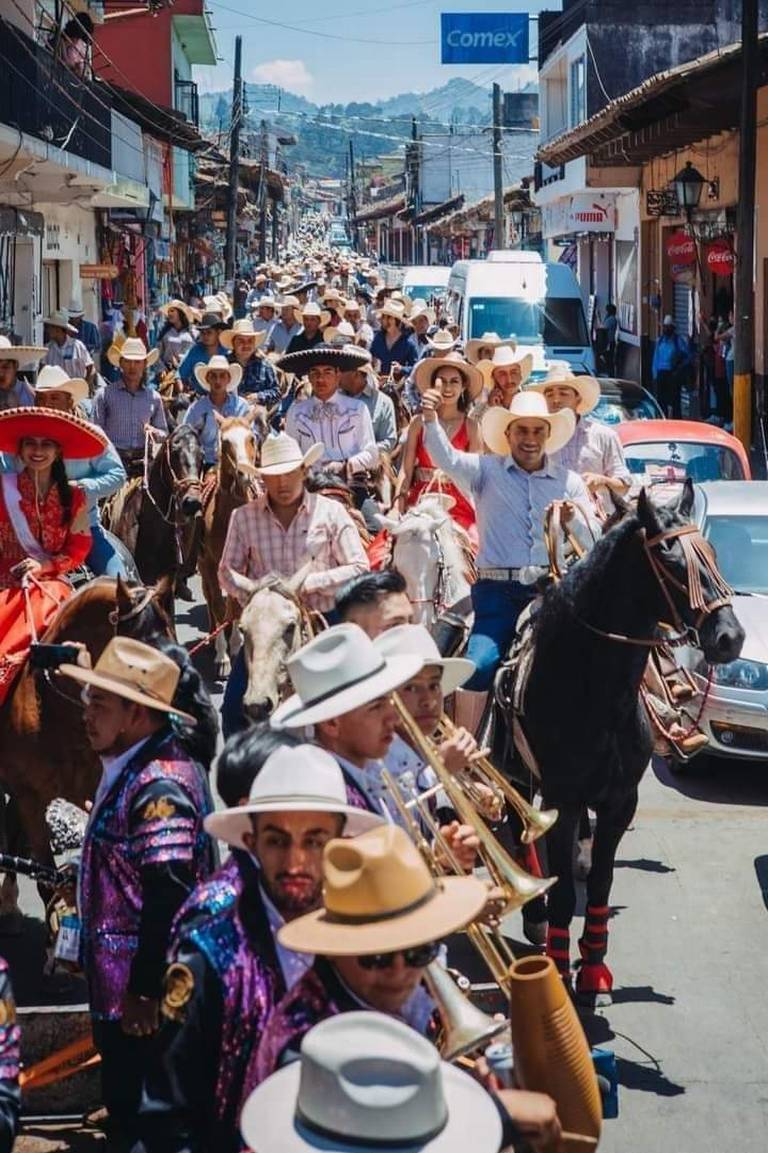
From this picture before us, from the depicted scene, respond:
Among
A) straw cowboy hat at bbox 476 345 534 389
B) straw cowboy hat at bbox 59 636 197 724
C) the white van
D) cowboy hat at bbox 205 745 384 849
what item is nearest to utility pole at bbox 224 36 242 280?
the white van

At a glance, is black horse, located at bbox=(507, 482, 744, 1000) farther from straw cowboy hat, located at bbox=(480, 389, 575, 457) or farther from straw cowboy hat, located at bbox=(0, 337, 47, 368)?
straw cowboy hat, located at bbox=(0, 337, 47, 368)

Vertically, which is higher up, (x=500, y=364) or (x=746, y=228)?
(x=746, y=228)

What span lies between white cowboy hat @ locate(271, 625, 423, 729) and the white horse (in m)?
3.52

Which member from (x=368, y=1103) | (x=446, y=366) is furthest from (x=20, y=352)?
(x=368, y=1103)

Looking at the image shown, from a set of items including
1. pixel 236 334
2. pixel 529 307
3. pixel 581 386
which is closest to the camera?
pixel 581 386

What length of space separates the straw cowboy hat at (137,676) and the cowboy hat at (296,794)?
83 centimetres

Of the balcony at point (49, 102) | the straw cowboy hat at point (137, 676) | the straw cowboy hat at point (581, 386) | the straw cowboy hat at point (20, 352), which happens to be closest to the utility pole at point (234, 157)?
the balcony at point (49, 102)

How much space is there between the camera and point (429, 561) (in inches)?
324

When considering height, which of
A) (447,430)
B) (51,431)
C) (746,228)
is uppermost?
(746,228)

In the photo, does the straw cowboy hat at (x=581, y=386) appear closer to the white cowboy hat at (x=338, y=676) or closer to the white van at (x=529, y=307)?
the white cowboy hat at (x=338, y=676)

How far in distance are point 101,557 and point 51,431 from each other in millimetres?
866

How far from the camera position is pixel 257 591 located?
7.31 metres

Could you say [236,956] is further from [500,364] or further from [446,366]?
[500,364]

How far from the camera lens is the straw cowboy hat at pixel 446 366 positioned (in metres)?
11.2
